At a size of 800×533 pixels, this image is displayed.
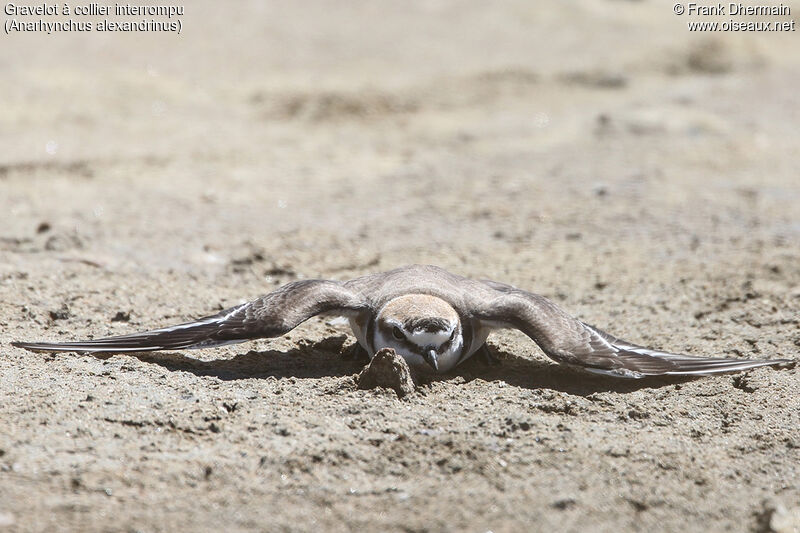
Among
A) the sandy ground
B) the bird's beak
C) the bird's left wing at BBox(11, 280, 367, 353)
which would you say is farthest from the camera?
the bird's left wing at BBox(11, 280, 367, 353)

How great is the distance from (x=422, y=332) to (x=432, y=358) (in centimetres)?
14

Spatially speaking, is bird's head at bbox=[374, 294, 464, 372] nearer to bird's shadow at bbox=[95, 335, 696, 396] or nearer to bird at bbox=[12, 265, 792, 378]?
bird at bbox=[12, 265, 792, 378]

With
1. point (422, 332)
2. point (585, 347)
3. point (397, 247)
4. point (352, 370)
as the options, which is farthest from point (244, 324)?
point (397, 247)

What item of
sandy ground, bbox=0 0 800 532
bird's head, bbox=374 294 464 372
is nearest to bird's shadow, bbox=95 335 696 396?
sandy ground, bbox=0 0 800 532

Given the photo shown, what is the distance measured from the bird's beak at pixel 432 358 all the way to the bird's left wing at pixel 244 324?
56 cm

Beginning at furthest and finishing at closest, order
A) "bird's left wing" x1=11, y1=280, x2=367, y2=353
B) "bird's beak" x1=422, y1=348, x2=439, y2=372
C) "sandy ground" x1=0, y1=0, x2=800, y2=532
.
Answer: "bird's left wing" x1=11, y1=280, x2=367, y2=353 → "bird's beak" x1=422, y1=348, x2=439, y2=372 → "sandy ground" x1=0, y1=0, x2=800, y2=532

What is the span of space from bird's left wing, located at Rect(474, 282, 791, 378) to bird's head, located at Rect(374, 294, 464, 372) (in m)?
0.26

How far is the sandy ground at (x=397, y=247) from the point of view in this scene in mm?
3832

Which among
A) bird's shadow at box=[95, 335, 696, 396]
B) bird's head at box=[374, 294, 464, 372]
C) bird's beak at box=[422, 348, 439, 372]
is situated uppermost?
bird's head at box=[374, 294, 464, 372]

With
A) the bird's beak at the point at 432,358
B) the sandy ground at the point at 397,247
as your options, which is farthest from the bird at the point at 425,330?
the sandy ground at the point at 397,247

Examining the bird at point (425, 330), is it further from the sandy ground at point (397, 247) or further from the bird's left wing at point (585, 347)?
the sandy ground at point (397, 247)

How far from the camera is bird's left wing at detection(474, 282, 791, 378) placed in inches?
194

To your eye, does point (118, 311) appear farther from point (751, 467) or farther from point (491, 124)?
point (491, 124)

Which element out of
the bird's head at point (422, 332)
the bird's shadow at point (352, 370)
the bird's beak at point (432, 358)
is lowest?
the bird's shadow at point (352, 370)
